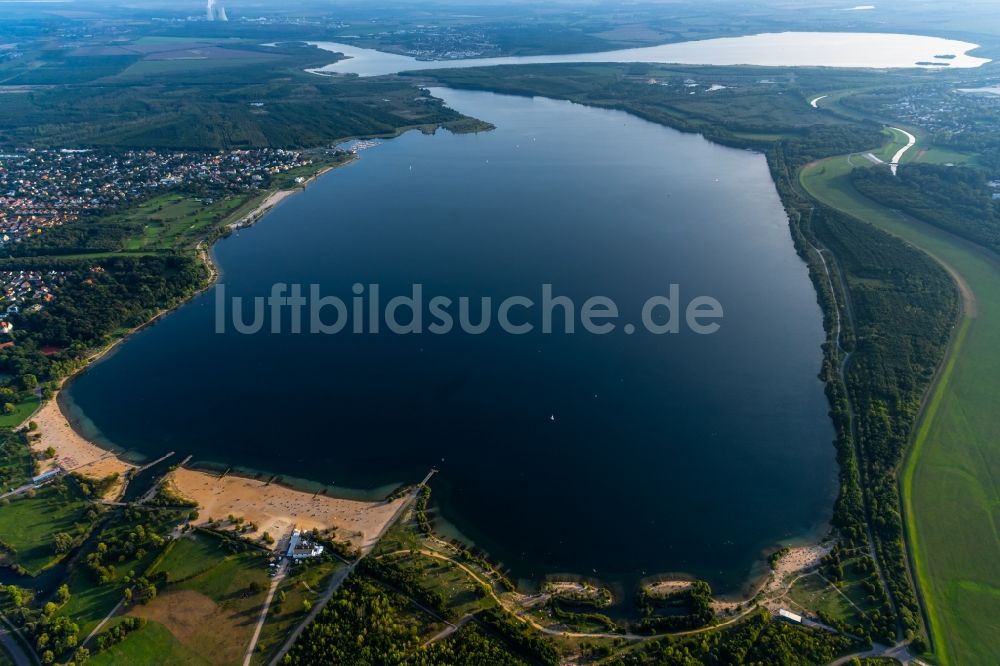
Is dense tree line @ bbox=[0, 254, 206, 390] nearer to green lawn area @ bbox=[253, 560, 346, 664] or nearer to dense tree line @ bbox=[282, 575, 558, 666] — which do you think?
green lawn area @ bbox=[253, 560, 346, 664]

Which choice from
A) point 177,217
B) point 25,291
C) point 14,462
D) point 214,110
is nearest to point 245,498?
point 14,462

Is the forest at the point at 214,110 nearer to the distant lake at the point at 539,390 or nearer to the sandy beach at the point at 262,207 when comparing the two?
the sandy beach at the point at 262,207

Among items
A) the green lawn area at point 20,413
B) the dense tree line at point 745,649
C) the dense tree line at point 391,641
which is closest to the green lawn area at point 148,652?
the dense tree line at point 391,641

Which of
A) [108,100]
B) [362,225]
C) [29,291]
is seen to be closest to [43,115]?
[108,100]

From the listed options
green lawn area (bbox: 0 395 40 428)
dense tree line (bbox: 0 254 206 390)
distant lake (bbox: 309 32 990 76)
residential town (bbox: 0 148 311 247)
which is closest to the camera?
green lawn area (bbox: 0 395 40 428)

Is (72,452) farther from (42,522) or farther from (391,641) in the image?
(391,641)

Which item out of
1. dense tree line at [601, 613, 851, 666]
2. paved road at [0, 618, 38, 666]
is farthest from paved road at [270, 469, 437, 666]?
dense tree line at [601, 613, 851, 666]
